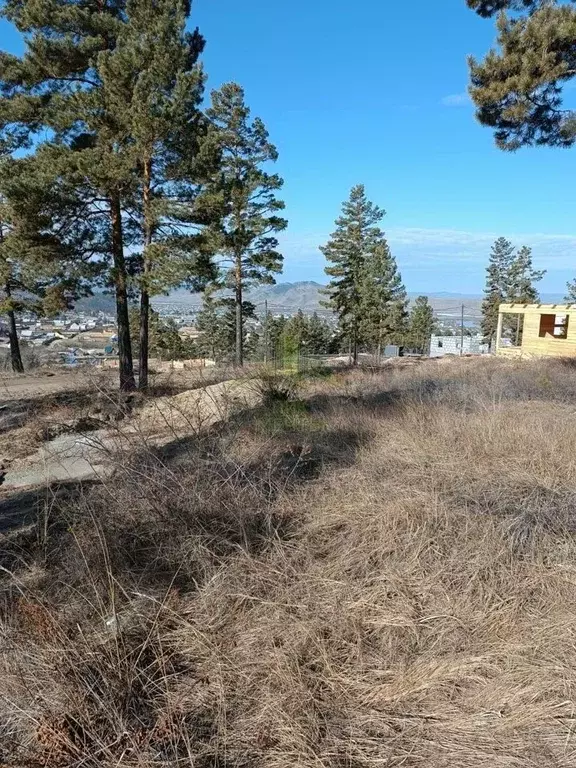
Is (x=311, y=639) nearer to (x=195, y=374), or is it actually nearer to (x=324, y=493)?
(x=324, y=493)

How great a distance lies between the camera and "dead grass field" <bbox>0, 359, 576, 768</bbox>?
184cm

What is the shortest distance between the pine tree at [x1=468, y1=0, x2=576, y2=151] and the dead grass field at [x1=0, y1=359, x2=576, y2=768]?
18.5 ft

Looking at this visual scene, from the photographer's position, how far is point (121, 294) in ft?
42.4

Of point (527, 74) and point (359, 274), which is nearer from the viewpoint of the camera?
point (527, 74)

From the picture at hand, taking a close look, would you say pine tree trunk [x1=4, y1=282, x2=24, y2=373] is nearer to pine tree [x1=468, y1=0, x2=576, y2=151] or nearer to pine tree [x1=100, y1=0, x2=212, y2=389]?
pine tree [x1=100, y1=0, x2=212, y2=389]

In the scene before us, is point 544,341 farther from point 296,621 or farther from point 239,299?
point 296,621

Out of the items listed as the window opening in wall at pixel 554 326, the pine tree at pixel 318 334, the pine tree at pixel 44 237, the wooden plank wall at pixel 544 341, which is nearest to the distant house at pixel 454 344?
the pine tree at pixel 318 334

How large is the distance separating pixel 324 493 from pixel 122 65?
33.4ft

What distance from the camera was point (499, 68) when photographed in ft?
23.3

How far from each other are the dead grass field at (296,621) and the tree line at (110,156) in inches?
344

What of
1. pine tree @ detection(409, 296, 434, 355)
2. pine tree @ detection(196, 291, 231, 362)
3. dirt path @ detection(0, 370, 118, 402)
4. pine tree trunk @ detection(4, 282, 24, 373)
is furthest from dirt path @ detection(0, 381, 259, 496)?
pine tree @ detection(409, 296, 434, 355)

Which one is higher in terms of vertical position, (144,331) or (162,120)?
(162,120)

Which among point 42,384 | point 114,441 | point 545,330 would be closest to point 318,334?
point 545,330

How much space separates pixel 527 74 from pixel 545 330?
16917 mm
